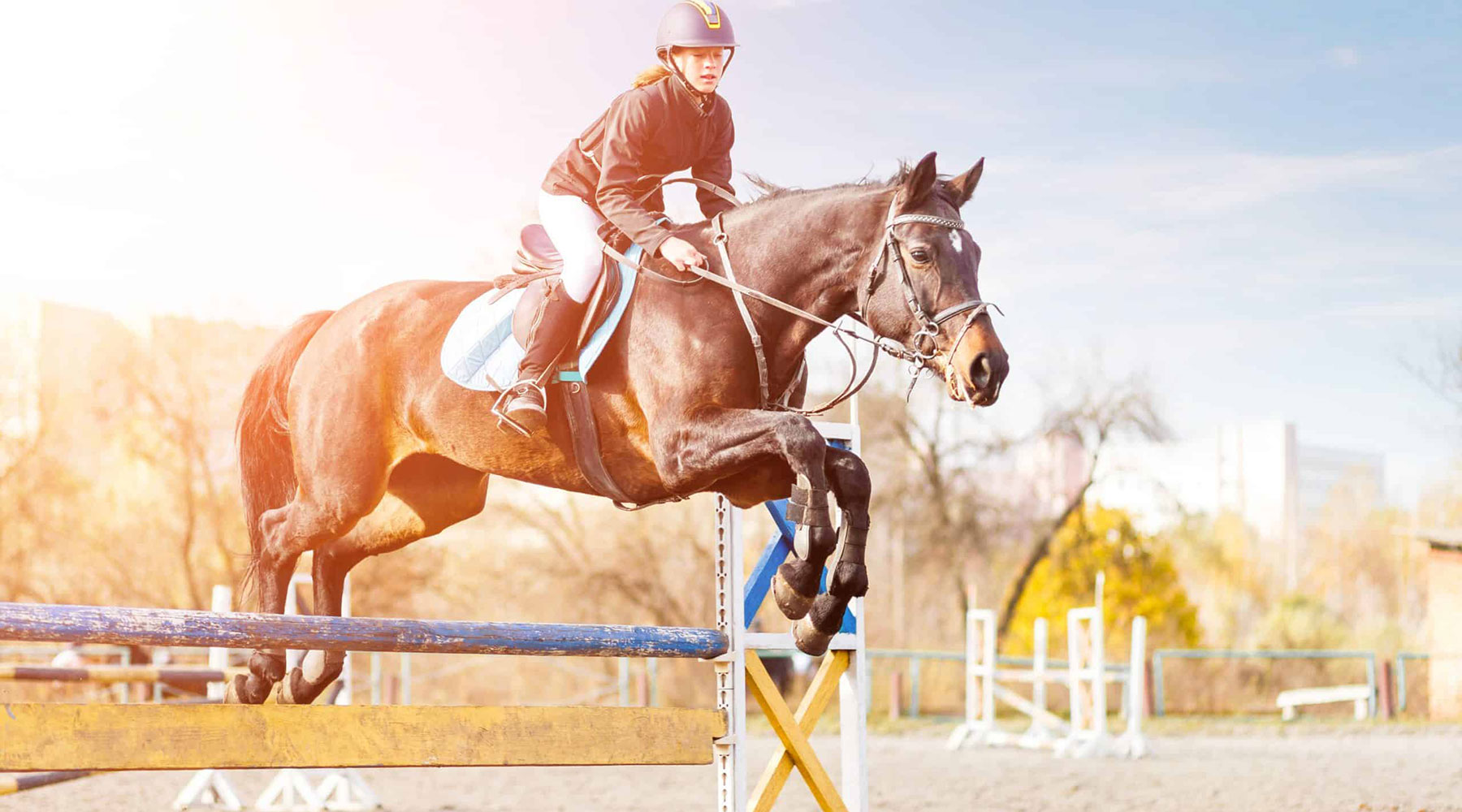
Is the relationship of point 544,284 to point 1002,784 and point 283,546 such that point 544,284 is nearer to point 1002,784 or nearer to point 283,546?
point 283,546

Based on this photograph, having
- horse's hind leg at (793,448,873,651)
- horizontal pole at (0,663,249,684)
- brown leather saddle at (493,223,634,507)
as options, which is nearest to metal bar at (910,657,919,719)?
horizontal pole at (0,663,249,684)

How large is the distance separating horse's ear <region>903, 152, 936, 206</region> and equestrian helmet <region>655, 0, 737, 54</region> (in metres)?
0.67

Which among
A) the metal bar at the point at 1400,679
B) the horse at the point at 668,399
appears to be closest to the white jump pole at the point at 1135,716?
the horse at the point at 668,399

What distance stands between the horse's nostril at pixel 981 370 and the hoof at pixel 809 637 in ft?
2.51

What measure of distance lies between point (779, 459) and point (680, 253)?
639 mm

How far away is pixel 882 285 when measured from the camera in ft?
11.6

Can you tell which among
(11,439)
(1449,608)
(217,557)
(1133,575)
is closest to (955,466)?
(1133,575)

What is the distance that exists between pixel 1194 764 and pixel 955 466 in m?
14.7

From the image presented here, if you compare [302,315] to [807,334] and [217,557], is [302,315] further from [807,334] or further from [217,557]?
[217,557]

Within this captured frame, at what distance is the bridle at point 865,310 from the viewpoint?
3359 millimetres

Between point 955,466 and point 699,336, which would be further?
point 955,466

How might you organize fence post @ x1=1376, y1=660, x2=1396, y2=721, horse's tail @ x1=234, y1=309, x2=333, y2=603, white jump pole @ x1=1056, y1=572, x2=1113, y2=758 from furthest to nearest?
fence post @ x1=1376, y1=660, x2=1396, y2=721 < white jump pole @ x1=1056, y1=572, x2=1113, y2=758 < horse's tail @ x1=234, y1=309, x2=333, y2=603

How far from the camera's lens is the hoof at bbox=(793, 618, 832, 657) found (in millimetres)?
3471

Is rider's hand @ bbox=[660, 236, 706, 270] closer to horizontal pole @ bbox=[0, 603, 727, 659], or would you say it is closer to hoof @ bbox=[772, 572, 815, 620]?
hoof @ bbox=[772, 572, 815, 620]
